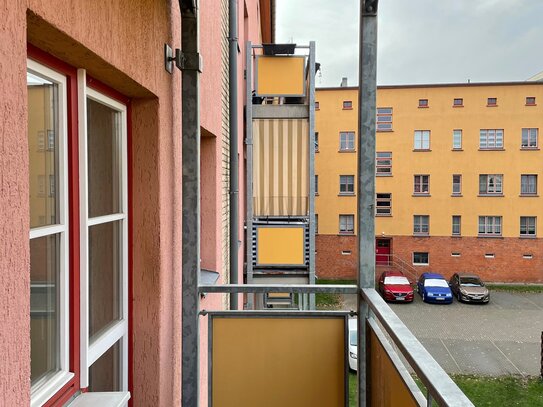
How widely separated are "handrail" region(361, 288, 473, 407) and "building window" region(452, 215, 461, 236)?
25.1 m

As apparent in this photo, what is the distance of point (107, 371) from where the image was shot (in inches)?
75.9

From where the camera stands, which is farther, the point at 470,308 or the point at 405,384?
the point at 470,308

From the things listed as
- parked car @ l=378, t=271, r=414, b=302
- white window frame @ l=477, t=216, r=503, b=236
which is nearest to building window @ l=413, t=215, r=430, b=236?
white window frame @ l=477, t=216, r=503, b=236

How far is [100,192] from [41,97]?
541 millimetres

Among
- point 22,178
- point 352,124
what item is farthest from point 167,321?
point 352,124

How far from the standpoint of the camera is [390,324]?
5.05ft

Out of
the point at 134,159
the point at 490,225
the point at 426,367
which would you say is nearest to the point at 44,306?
the point at 134,159

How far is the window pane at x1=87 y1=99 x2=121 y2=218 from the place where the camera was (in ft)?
5.76

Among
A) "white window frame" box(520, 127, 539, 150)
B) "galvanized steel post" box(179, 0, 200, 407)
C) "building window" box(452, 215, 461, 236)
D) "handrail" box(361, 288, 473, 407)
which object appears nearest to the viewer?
"handrail" box(361, 288, 473, 407)

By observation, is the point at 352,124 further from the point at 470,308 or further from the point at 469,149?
the point at 470,308

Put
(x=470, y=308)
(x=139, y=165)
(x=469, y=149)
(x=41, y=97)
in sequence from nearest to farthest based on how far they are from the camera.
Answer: (x=41, y=97), (x=139, y=165), (x=470, y=308), (x=469, y=149)

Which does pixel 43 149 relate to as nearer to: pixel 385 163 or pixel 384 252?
pixel 385 163

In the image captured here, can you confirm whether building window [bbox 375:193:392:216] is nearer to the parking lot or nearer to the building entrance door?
the building entrance door

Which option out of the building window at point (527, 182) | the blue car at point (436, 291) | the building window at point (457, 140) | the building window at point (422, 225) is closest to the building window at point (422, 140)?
the building window at point (457, 140)
